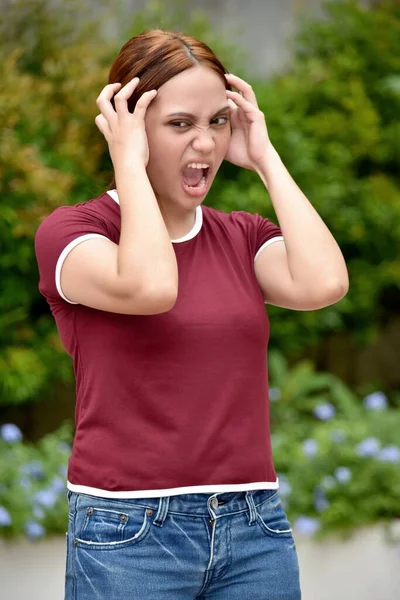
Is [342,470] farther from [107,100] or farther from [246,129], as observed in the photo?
[107,100]

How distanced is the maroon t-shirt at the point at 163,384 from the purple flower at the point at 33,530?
2.03 metres

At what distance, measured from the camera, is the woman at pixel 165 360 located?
2.03m

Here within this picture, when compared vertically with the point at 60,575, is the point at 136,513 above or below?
below

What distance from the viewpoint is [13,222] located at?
16.1 feet

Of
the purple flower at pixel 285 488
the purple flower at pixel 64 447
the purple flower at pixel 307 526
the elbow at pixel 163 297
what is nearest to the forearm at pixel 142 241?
the elbow at pixel 163 297

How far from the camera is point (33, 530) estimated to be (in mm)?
4059

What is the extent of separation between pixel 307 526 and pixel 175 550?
2233mm

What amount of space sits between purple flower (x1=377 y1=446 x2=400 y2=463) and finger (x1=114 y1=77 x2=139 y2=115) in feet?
8.99

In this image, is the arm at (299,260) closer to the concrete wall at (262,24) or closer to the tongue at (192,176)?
the tongue at (192,176)

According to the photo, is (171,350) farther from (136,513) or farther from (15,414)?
(15,414)

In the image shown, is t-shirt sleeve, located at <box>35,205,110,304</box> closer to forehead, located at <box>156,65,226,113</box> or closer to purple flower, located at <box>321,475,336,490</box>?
forehead, located at <box>156,65,226,113</box>

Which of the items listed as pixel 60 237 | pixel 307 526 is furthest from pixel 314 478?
pixel 60 237

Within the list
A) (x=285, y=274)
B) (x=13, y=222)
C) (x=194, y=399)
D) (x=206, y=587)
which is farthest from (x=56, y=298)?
(x=13, y=222)

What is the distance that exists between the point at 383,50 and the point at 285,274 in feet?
16.6
